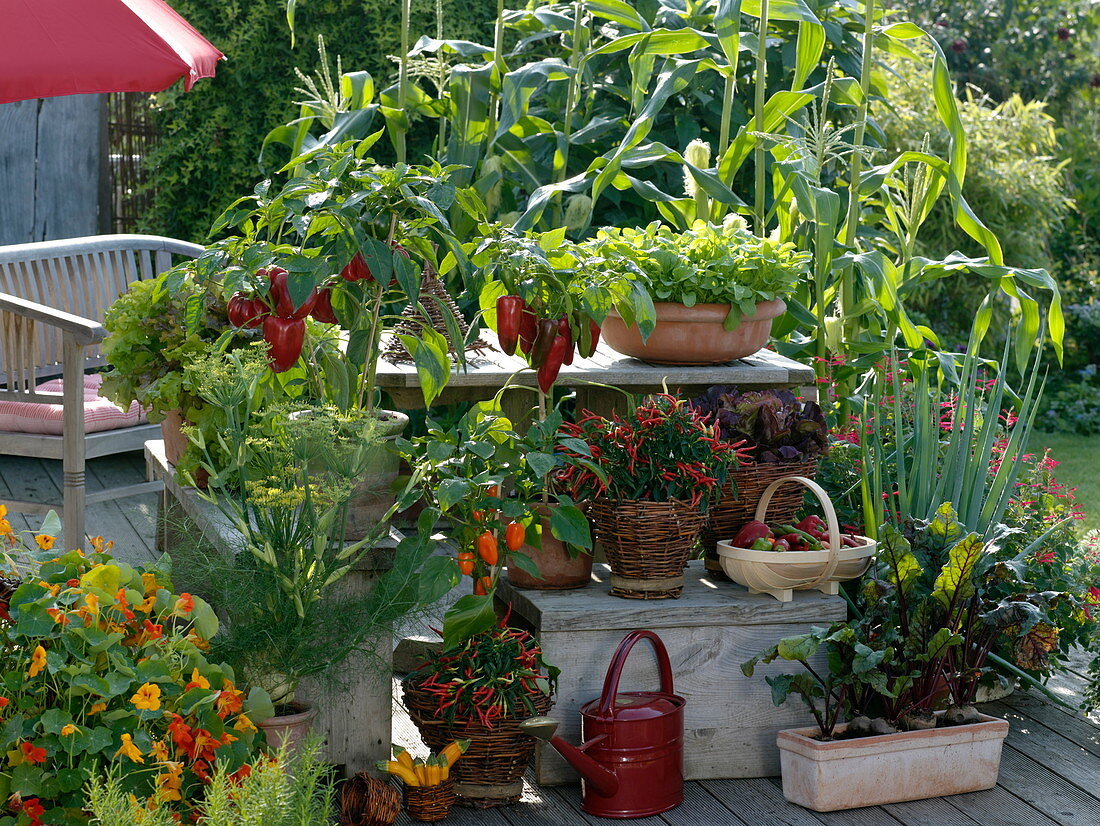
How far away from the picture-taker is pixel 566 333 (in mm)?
2430

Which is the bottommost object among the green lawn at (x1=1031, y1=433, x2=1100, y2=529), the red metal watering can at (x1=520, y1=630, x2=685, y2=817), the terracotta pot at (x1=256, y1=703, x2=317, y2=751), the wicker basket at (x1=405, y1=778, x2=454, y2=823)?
the green lawn at (x1=1031, y1=433, x2=1100, y2=529)

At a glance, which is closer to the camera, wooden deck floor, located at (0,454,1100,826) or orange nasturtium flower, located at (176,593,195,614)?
orange nasturtium flower, located at (176,593,195,614)

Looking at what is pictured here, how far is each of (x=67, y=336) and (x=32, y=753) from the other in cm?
152

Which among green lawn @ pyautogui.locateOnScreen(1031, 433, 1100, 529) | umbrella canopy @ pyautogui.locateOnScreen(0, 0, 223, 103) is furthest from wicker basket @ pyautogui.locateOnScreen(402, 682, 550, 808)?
green lawn @ pyautogui.locateOnScreen(1031, 433, 1100, 529)

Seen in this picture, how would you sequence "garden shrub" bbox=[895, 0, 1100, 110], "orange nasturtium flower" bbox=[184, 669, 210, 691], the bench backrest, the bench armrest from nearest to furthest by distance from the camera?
"orange nasturtium flower" bbox=[184, 669, 210, 691], the bench armrest, the bench backrest, "garden shrub" bbox=[895, 0, 1100, 110]

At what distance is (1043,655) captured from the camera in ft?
8.48

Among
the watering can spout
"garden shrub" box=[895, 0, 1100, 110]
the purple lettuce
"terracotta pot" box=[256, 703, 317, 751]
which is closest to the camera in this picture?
"terracotta pot" box=[256, 703, 317, 751]

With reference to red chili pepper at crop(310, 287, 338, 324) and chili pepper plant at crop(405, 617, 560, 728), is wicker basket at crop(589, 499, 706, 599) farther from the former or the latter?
red chili pepper at crop(310, 287, 338, 324)

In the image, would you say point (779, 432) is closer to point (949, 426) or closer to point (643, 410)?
point (643, 410)

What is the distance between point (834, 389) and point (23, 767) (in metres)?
2.39

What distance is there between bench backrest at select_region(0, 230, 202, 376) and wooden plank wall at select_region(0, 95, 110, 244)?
1.08 meters

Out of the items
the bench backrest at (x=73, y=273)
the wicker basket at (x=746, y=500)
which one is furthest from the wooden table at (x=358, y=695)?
the bench backrest at (x=73, y=273)

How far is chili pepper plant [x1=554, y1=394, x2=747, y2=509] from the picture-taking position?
244 centimetres

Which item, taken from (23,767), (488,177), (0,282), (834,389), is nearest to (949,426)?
(834,389)
